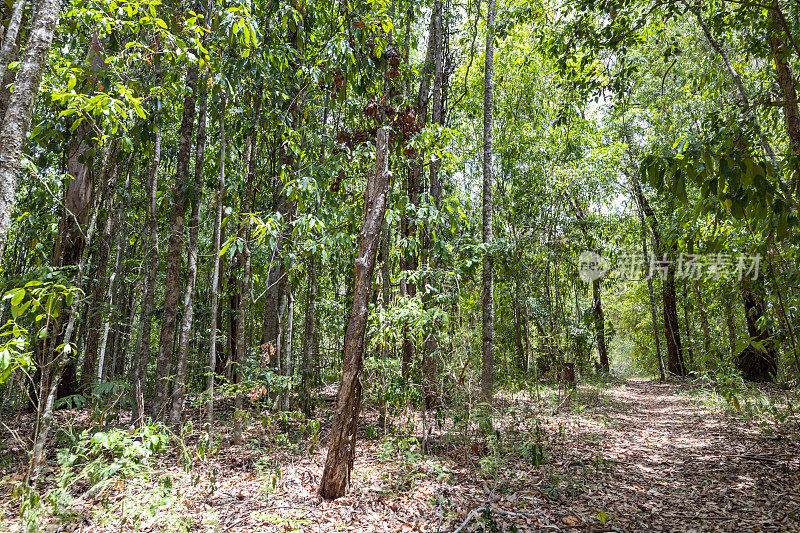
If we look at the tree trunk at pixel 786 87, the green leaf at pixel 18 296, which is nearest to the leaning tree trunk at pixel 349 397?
the green leaf at pixel 18 296

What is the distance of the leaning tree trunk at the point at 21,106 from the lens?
2.50m

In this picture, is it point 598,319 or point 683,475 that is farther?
point 598,319

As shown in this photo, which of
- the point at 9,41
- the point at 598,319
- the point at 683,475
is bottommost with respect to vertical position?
the point at 683,475

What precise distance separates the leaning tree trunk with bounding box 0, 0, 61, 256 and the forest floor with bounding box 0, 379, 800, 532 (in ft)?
6.48

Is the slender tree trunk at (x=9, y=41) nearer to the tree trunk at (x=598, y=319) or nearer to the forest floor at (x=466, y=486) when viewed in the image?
the forest floor at (x=466, y=486)

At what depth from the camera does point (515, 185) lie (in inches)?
463

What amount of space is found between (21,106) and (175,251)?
9.64ft

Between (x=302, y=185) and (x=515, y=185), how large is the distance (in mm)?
8378

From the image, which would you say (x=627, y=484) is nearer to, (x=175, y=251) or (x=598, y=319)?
(x=175, y=251)

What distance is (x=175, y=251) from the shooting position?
17.6 feet

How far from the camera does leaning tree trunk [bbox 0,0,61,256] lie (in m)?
2.50

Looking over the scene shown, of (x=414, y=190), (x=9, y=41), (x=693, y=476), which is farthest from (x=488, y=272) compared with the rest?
(x=9, y=41)

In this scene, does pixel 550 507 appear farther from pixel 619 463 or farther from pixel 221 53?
pixel 221 53

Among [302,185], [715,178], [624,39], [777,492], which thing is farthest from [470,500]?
[624,39]
